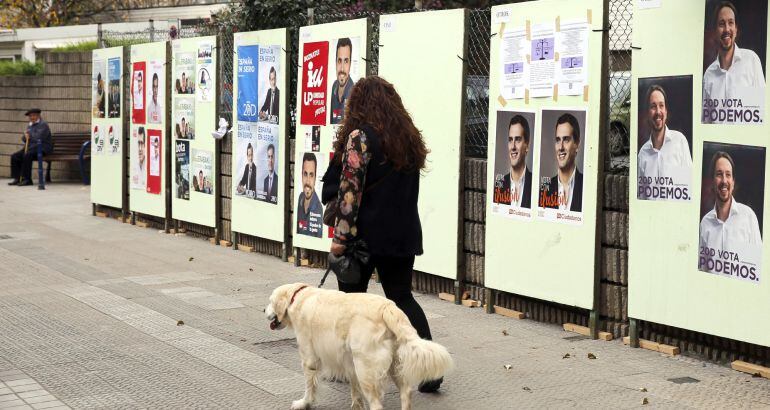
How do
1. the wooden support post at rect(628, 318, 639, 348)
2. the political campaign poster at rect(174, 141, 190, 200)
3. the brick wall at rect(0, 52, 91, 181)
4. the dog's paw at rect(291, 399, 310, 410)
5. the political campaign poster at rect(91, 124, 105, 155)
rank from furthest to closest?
the brick wall at rect(0, 52, 91, 181) → the political campaign poster at rect(91, 124, 105, 155) → the political campaign poster at rect(174, 141, 190, 200) → the wooden support post at rect(628, 318, 639, 348) → the dog's paw at rect(291, 399, 310, 410)

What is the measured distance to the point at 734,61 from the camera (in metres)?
6.76

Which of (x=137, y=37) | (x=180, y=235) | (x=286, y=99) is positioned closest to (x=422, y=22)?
(x=286, y=99)

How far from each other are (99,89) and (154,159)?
8.67ft

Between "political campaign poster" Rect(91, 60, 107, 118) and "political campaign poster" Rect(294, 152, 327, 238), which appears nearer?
"political campaign poster" Rect(294, 152, 327, 238)

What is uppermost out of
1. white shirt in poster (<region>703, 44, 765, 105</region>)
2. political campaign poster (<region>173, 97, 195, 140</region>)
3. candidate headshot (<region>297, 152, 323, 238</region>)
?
white shirt in poster (<region>703, 44, 765, 105</region>)

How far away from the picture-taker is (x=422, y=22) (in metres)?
9.55

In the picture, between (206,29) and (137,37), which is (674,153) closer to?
(206,29)

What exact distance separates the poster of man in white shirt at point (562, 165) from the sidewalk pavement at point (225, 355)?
935 millimetres

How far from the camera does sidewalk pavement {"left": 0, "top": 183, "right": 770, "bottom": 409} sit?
650cm

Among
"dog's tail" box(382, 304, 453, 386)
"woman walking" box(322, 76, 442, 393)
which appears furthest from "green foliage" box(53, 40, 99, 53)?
"dog's tail" box(382, 304, 453, 386)

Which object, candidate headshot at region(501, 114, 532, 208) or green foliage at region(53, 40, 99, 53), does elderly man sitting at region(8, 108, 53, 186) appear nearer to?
green foliage at region(53, 40, 99, 53)

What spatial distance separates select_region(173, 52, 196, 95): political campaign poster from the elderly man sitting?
28.7 ft

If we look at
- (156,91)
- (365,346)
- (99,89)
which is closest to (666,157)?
(365,346)

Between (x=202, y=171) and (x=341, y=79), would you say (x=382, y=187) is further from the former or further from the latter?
(x=202, y=171)
